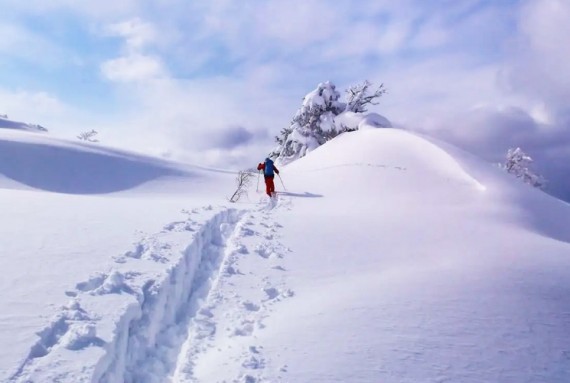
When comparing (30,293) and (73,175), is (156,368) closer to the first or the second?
(30,293)

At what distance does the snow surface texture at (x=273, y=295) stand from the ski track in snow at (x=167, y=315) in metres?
0.02

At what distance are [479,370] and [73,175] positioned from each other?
1911cm

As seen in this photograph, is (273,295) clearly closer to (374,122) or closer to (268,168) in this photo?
(268,168)

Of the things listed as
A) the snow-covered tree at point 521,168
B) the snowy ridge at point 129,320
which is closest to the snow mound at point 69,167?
the snowy ridge at point 129,320

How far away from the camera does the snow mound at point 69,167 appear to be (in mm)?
19078

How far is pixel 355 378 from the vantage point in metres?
4.85

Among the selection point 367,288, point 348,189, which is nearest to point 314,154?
point 348,189

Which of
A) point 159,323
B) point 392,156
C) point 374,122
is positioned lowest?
point 159,323

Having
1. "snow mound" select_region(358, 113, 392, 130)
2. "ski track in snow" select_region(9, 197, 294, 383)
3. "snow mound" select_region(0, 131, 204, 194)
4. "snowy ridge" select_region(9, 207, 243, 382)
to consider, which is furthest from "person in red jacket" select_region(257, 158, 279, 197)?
"snow mound" select_region(358, 113, 392, 130)

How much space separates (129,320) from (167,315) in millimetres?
989

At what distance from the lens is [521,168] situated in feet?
162

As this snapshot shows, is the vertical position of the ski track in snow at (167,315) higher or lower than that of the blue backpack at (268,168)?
lower

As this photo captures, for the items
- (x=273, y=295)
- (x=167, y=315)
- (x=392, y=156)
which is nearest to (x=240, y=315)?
(x=273, y=295)

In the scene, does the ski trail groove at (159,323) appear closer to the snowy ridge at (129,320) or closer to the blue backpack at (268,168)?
the snowy ridge at (129,320)
